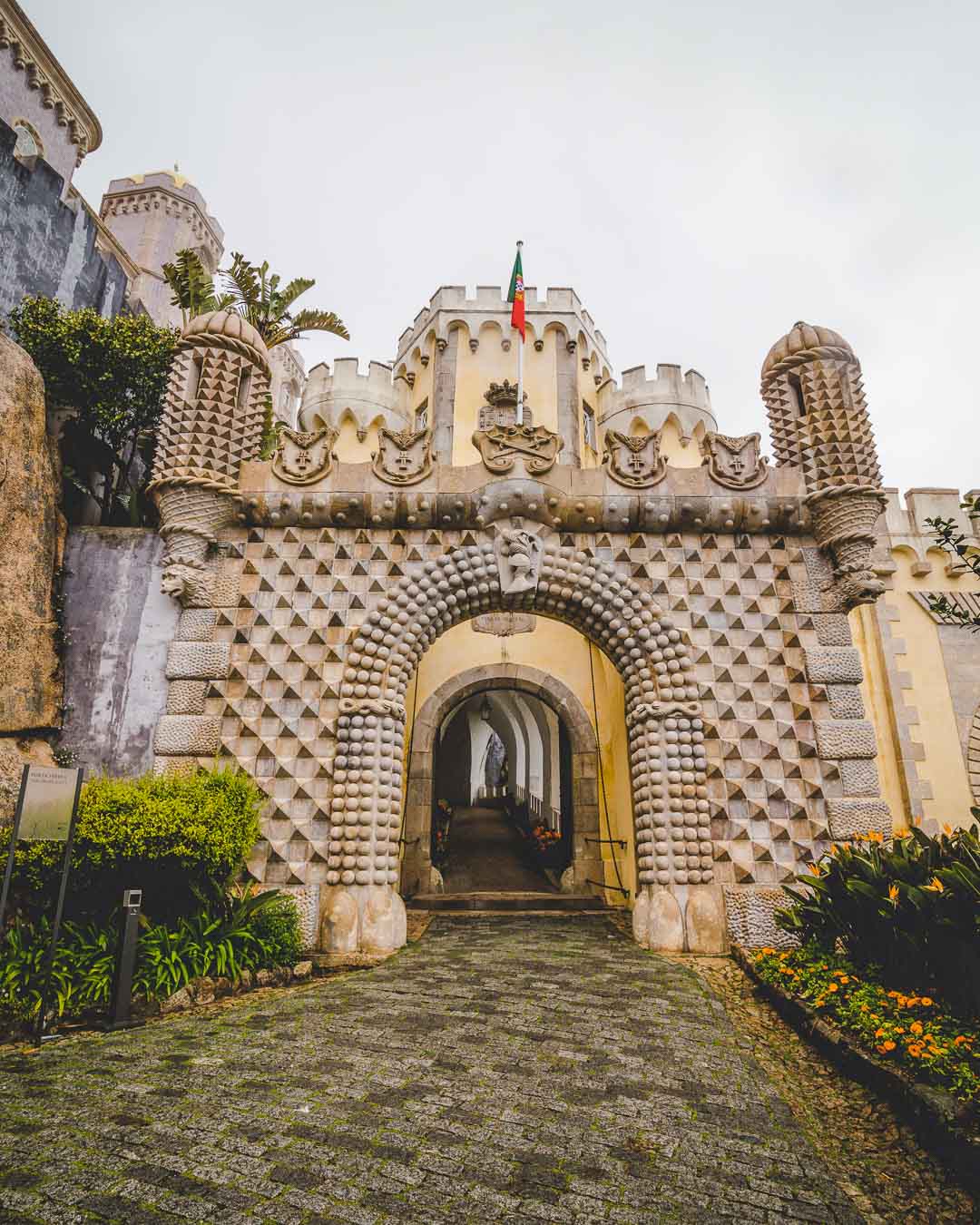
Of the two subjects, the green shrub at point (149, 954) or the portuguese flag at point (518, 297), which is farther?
the portuguese flag at point (518, 297)

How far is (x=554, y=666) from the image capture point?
12.3 meters

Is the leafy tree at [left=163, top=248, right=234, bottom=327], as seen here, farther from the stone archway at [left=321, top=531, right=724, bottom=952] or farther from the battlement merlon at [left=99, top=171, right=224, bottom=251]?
the battlement merlon at [left=99, top=171, right=224, bottom=251]

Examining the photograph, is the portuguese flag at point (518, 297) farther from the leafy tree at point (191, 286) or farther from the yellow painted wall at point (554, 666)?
the leafy tree at point (191, 286)

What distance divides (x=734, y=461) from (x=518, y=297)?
5622 mm

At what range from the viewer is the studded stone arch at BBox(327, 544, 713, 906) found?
7.46 metres

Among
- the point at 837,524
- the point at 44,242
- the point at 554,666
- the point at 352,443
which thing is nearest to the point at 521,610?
the point at 554,666

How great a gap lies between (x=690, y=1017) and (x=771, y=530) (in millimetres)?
5841

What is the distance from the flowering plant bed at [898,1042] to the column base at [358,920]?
145 inches

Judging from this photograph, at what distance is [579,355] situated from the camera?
16406 mm

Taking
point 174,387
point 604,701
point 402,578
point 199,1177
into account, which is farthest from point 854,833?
point 174,387

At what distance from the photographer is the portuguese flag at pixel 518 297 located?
39.8ft

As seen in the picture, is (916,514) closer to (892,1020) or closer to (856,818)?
(856,818)

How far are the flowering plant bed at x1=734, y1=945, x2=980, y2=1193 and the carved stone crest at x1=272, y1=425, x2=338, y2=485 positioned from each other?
737 centimetres

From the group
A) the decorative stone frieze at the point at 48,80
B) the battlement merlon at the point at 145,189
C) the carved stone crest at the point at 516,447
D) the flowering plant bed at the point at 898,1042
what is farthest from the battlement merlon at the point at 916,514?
the battlement merlon at the point at 145,189
